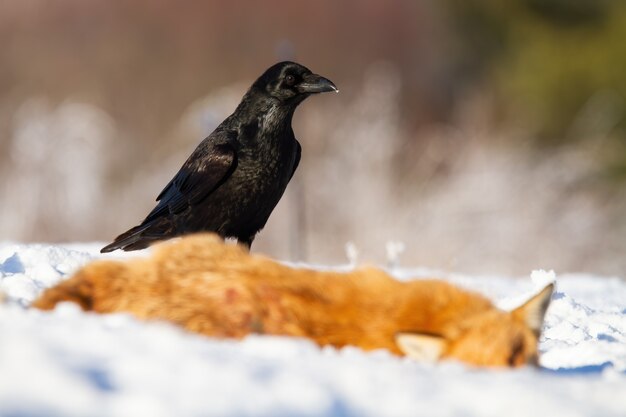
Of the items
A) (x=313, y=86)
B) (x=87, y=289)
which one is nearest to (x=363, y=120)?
(x=313, y=86)

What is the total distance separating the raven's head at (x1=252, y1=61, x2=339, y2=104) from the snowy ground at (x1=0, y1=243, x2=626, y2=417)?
322cm

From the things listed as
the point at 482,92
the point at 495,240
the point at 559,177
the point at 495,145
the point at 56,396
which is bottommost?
the point at 56,396

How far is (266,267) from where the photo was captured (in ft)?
10.5

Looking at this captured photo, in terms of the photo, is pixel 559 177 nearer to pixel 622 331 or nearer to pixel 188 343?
pixel 622 331

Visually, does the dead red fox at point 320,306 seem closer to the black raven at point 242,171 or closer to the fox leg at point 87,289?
the fox leg at point 87,289

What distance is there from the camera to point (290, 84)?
6094mm

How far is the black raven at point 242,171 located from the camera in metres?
5.76

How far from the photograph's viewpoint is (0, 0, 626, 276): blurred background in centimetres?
1130

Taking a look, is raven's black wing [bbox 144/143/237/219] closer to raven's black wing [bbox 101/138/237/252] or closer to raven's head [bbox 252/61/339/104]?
raven's black wing [bbox 101/138/237/252]

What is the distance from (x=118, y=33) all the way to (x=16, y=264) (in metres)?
12.7

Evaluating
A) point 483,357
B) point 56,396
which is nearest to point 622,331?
point 483,357

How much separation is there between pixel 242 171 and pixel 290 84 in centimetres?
66

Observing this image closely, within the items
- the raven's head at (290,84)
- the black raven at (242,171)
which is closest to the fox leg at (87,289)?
the black raven at (242,171)

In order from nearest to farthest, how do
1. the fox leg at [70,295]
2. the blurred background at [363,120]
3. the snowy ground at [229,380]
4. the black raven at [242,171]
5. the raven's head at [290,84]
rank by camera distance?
the snowy ground at [229,380] → the fox leg at [70,295] → the black raven at [242,171] → the raven's head at [290,84] → the blurred background at [363,120]
